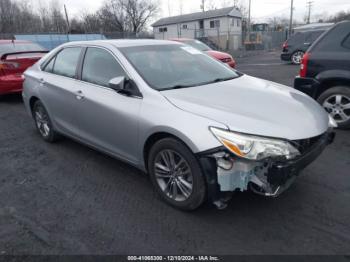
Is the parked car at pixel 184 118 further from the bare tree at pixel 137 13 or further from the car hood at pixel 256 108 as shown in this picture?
the bare tree at pixel 137 13

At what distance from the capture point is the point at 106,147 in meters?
3.73

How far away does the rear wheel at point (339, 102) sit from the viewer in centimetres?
501

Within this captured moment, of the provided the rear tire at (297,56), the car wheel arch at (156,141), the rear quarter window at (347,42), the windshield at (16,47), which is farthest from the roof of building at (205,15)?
the car wheel arch at (156,141)

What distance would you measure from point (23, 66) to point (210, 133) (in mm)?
6805

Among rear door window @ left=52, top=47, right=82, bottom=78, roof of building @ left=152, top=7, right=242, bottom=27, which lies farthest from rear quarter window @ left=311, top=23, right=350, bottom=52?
roof of building @ left=152, top=7, right=242, bottom=27

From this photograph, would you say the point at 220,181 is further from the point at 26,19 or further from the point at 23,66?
the point at 26,19

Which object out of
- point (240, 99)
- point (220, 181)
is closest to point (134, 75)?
point (240, 99)

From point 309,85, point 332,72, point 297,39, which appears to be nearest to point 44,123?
point 309,85

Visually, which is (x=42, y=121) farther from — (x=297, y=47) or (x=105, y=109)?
(x=297, y=47)

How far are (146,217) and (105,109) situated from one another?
1340 mm

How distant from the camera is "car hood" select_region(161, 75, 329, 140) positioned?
2625 mm

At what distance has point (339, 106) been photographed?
5086 millimetres

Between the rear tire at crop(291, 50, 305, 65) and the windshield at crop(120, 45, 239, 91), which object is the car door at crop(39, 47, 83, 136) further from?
the rear tire at crop(291, 50, 305, 65)

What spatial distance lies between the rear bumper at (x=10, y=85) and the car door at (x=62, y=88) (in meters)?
3.36
